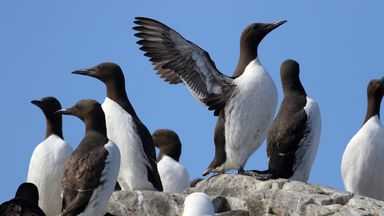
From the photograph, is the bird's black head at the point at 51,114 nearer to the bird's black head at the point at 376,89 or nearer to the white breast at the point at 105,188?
the white breast at the point at 105,188

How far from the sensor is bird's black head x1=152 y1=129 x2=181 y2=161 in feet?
60.5

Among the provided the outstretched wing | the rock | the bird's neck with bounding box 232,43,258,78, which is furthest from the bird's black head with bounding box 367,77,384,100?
the rock

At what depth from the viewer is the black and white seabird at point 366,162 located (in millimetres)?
16156

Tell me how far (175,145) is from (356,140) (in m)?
3.15

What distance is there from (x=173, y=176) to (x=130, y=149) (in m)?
2.75

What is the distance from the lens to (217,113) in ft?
51.0

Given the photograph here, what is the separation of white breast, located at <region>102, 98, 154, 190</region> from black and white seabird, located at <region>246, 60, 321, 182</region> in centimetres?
145

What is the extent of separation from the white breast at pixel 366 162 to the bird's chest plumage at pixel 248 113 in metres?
1.49

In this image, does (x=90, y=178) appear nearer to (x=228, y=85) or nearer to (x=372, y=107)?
(x=228, y=85)

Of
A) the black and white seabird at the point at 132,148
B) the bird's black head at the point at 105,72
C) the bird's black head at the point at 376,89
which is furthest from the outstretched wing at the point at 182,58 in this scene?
the bird's black head at the point at 376,89

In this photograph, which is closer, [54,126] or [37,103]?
[54,126]

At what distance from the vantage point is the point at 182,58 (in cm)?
1565

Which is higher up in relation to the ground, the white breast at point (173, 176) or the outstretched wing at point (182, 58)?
the outstretched wing at point (182, 58)

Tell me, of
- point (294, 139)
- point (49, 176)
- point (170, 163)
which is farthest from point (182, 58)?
point (170, 163)
